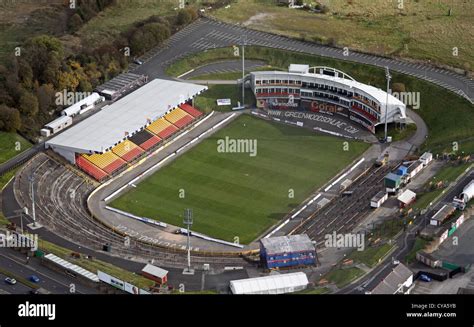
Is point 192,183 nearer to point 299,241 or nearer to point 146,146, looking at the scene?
point 146,146

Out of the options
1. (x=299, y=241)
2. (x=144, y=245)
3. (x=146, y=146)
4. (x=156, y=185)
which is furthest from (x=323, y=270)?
(x=146, y=146)

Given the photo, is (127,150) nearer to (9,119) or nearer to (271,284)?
(9,119)

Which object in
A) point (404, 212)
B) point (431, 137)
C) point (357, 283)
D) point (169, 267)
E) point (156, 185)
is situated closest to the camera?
point (357, 283)

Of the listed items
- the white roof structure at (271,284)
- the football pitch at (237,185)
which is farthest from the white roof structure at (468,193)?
the white roof structure at (271,284)

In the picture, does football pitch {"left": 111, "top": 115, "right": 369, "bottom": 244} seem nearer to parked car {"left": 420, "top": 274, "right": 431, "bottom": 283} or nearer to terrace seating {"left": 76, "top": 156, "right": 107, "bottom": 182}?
terrace seating {"left": 76, "top": 156, "right": 107, "bottom": 182}

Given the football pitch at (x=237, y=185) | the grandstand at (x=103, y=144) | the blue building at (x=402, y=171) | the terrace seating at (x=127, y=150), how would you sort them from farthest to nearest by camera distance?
the terrace seating at (x=127, y=150) → the grandstand at (x=103, y=144) → the blue building at (x=402, y=171) → the football pitch at (x=237, y=185)

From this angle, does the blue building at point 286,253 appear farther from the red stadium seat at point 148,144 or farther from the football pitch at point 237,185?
the red stadium seat at point 148,144

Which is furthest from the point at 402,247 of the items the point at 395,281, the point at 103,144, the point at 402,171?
the point at 103,144
